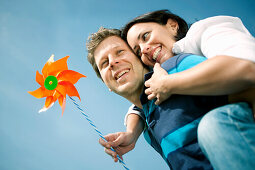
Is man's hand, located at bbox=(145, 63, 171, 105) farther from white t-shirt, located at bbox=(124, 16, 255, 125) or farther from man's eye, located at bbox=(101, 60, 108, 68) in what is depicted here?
man's eye, located at bbox=(101, 60, 108, 68)

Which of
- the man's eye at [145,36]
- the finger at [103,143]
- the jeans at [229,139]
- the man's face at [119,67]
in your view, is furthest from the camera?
the man's eye at [145,36]

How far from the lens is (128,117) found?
78.6 inches

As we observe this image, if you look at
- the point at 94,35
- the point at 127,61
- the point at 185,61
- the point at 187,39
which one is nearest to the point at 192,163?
the point at 185,61

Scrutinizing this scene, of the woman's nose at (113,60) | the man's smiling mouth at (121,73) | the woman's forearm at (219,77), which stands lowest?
the woman's forearm at (219,77)

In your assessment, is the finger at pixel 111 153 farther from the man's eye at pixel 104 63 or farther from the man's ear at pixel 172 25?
the man's ear at pixel 172 25

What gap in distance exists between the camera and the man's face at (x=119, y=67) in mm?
1667

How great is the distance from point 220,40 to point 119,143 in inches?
43.4

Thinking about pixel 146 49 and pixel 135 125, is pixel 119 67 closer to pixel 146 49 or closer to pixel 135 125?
pixel 146 49

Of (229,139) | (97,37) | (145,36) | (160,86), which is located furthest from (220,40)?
(97,37)

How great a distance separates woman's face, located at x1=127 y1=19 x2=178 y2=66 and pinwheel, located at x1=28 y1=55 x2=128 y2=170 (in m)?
0.84

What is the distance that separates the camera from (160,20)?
6.27 feet

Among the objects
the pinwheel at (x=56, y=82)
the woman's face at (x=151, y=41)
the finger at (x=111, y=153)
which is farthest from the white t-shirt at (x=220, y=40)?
the pinwheel at (x=56, y=82)

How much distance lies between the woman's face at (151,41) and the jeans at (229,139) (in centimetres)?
90

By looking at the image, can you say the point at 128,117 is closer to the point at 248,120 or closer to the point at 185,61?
the point at 185,61
